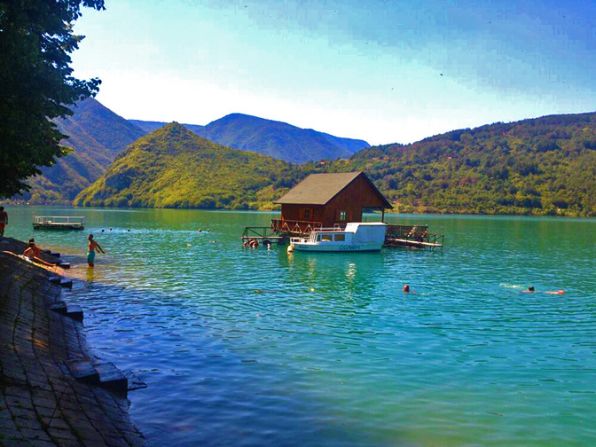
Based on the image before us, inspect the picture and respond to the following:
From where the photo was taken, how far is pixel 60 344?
16.1 metres

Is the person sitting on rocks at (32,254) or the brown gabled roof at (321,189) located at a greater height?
the brown gabled roof at (321,189)

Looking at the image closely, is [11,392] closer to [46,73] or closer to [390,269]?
[46,73]

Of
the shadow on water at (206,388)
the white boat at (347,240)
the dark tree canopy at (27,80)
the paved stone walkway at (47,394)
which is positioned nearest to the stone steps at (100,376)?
the paved stone walkway at (47,394)

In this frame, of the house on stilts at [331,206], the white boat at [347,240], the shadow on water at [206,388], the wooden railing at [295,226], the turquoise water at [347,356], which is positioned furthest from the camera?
the wooden railing at [295,226]

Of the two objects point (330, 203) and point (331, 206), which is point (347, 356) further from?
point (331, 206)

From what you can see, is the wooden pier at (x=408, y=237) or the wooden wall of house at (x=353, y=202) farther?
the wooden pier at (x=408, y=237)

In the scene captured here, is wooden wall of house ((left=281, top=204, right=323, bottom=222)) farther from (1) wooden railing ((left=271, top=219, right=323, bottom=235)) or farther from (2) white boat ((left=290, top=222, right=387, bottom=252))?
(2) white boat ((left=290, top=222, right=387, bottom=252))

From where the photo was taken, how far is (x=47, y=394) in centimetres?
1103

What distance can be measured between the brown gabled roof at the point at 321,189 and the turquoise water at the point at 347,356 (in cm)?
2575

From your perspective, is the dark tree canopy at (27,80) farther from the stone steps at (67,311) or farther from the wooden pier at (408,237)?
the wooden pier at (408,237)

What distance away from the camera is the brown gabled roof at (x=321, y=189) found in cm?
6341

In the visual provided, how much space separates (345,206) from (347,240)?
295 inches

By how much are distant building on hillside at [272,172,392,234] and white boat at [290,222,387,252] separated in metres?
3.86

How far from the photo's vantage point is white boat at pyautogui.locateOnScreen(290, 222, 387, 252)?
56.7 metres
